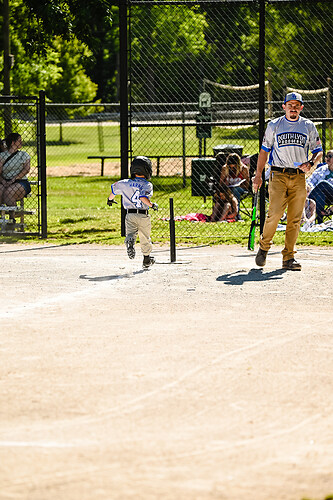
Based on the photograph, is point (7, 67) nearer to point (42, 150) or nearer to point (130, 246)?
point (42, 150)

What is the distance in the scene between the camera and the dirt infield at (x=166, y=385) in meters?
4.80

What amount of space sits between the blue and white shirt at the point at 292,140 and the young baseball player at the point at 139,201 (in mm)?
1476

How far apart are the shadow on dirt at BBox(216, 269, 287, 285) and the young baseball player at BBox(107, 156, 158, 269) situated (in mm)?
1079

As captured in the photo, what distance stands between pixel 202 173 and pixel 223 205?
1825mm

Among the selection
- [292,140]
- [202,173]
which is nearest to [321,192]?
[202,173]

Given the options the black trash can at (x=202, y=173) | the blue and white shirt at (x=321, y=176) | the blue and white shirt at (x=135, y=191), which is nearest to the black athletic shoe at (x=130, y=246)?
the blue and white shirt at (x=135, y=191)

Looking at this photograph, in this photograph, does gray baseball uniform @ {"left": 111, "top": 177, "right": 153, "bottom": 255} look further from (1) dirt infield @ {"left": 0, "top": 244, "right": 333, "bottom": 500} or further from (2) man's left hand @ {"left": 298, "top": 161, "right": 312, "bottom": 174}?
(2) man's left hand @ {"left": 298, "top": 161, "right": 312, "bottom": 174}

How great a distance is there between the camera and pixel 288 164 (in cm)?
1098

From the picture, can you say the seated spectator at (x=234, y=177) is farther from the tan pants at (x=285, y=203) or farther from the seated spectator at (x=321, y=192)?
the tan pants at (x=285, y=203)

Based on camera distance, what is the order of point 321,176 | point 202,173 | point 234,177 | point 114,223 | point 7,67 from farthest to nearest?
point 7,67 < point 202,173 < point 234,177 < point 114,223 < point 321,176

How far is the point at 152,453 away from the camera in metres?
5.12

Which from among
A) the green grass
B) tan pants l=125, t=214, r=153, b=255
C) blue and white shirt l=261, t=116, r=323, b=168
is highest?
blue and white shirt l=261, t=116, r=323, b=168

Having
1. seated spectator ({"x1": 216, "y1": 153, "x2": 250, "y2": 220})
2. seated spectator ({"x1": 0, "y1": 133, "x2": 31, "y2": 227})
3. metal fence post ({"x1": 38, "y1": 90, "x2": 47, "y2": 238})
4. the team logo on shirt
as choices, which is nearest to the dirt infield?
the team logo on shirt

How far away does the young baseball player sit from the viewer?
11234mm
